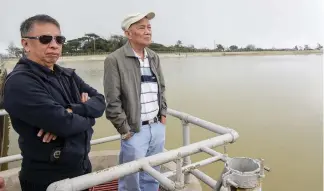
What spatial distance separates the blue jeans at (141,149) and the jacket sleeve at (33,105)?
70cm

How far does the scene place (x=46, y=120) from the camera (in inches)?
50.6

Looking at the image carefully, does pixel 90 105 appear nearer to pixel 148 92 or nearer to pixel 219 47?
pixel 148 92

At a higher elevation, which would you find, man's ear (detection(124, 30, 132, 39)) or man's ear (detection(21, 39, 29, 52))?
man's ear (detection(124, 30, 132, 39))

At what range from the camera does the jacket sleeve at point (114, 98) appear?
6.32ft

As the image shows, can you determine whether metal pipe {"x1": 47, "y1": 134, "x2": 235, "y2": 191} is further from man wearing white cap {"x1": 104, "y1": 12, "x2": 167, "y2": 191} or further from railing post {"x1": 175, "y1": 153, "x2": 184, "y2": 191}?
man wearing white cap {"x1": 104, "y1": 12, "x2": 167, "y2": 191}

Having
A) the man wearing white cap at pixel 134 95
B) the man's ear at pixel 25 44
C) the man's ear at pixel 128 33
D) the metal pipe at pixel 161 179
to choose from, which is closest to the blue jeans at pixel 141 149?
the man wearing white cap at pixel 134 95

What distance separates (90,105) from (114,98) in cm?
40

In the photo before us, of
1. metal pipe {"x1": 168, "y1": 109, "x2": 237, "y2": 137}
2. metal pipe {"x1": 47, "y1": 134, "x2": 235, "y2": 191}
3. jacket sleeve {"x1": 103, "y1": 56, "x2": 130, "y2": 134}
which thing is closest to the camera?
metal pipe {"x1": 47, "y1": 134, "x2": 235, "y2": 191}

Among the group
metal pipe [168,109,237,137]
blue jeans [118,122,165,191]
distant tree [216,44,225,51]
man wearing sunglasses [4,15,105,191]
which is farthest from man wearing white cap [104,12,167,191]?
distant tree [216,44,225,51]

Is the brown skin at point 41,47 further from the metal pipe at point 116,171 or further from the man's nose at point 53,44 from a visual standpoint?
the metal pipe at point 116,171

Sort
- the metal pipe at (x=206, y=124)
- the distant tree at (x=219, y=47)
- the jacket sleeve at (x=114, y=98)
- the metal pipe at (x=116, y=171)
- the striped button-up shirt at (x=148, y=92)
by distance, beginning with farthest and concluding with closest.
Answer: the distant tree at (x=219, y=47) → the striped button-up shirt at (x=148, y=92) → the jacket sleeve at (x=114, y=98) → the metal pipe at (x=206, y=124) → the metal pipe at (x=116, y=171)

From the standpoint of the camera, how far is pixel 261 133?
22.9ft

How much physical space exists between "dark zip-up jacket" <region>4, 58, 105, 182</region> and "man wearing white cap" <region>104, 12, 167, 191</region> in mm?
443

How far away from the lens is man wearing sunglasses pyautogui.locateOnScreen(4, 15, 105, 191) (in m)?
1.27
